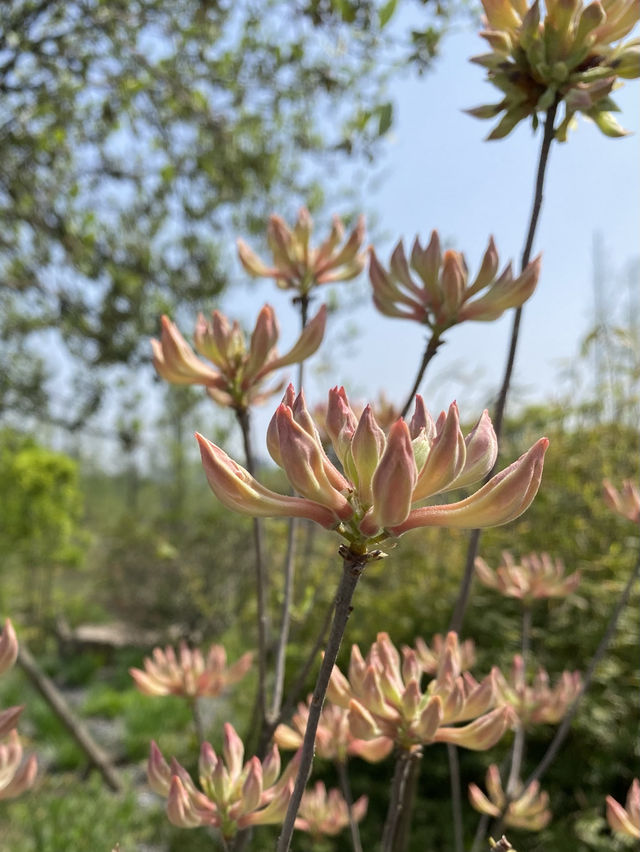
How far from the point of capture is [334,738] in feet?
3.32

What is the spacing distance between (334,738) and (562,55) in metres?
1.01

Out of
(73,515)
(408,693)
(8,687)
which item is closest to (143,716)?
(8,687)

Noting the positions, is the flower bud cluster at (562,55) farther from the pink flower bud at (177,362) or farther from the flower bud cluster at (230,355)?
the pink flower bud at (177,362)

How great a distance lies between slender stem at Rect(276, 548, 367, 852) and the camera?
1.33 feet

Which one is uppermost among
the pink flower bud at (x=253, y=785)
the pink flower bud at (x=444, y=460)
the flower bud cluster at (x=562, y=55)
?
the flower bud cluster at (x=562, y=55)

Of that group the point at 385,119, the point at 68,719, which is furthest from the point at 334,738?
the point at 68,719

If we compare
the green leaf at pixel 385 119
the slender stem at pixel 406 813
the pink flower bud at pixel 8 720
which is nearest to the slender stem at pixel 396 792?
the slender stem at pixel 406 813

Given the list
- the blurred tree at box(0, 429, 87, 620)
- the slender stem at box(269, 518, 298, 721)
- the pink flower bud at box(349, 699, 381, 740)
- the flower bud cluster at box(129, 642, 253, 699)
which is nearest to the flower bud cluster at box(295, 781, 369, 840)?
the flower bud cluster at box(129, 642, 253, 699)

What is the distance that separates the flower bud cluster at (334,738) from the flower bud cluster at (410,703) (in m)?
0.03

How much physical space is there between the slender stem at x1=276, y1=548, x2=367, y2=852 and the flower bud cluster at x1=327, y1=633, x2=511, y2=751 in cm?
21

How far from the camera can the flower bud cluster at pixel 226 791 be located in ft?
2.13

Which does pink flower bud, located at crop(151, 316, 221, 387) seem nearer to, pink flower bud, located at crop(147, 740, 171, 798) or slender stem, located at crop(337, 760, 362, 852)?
pink flower bud, located at crop(147, 740, 171, 798)

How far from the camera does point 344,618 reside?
16.0 inches

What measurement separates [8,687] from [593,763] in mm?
4891
